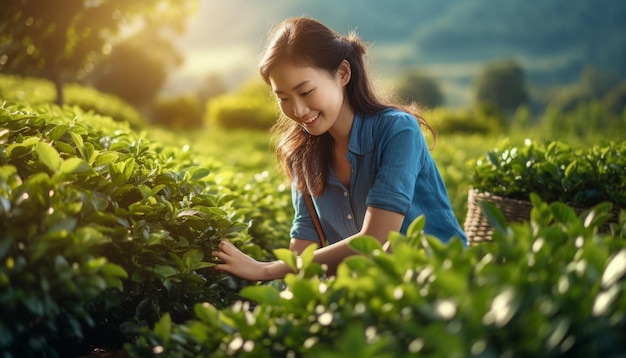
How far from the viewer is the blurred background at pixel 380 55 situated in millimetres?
8570

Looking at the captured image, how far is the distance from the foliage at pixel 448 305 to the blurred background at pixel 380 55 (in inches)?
62.9

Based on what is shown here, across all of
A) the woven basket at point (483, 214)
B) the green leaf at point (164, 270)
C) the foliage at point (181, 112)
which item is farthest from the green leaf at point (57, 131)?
the foliage at point (181, 112)

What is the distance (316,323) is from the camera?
5.23 ft

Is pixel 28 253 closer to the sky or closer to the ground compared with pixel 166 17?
closer to the ground

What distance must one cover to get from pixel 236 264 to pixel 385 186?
0.67m

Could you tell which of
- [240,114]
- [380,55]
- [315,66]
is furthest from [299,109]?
[380,55]

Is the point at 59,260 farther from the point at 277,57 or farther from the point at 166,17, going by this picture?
the point at 166,17

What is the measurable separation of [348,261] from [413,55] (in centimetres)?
12546

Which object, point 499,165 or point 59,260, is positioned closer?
point 59,260

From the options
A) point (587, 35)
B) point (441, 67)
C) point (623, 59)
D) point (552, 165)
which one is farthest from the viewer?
point (441, 67)

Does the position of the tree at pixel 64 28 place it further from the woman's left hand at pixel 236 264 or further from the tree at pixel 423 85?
the tree at pixel 423 85

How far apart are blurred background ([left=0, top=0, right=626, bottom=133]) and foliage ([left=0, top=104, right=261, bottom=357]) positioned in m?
A: 1.09

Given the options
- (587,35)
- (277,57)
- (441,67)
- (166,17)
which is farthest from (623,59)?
(277,57)

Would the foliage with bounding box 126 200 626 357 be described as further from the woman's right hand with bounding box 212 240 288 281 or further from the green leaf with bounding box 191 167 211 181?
the green leaf with bounding box 191 167 211 181
